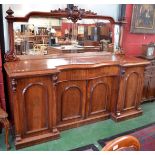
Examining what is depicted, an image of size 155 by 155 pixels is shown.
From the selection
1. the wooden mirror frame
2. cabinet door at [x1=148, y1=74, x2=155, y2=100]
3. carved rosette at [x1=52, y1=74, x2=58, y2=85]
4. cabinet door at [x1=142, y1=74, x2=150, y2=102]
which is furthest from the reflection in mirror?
cabinet door at [x1=148, y1=74, x2=155, y2=100]

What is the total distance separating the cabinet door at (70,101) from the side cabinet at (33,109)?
0.17 meters

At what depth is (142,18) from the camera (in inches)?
128

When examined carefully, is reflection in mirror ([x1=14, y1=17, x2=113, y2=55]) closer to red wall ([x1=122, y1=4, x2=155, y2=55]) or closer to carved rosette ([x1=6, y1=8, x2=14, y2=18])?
carved rosette ([x1=6, y1=8, x2=14, y2=18])

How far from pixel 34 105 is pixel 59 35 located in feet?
3.18

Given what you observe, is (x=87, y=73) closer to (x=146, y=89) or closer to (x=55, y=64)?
(x=55, y=64)

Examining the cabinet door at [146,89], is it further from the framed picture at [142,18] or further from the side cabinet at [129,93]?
the framed picture at [142,18]

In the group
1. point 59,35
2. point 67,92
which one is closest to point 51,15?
point 59,35

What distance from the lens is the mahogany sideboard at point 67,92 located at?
212cm

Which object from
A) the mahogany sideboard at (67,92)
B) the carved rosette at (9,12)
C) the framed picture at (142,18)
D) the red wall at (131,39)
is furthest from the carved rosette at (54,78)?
the framed picture at (142,18)

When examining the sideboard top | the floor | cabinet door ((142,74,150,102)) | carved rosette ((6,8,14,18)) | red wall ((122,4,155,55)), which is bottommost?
the floor

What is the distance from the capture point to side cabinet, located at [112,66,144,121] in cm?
278

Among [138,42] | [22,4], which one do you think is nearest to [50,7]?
[22,4]

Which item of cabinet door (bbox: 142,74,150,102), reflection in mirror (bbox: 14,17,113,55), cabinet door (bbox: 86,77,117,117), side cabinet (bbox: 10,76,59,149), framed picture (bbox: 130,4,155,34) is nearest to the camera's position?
side cabinet (bbox: 10,76,59,149)

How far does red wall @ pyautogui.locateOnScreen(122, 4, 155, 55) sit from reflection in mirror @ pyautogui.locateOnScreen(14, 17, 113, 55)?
47cm
